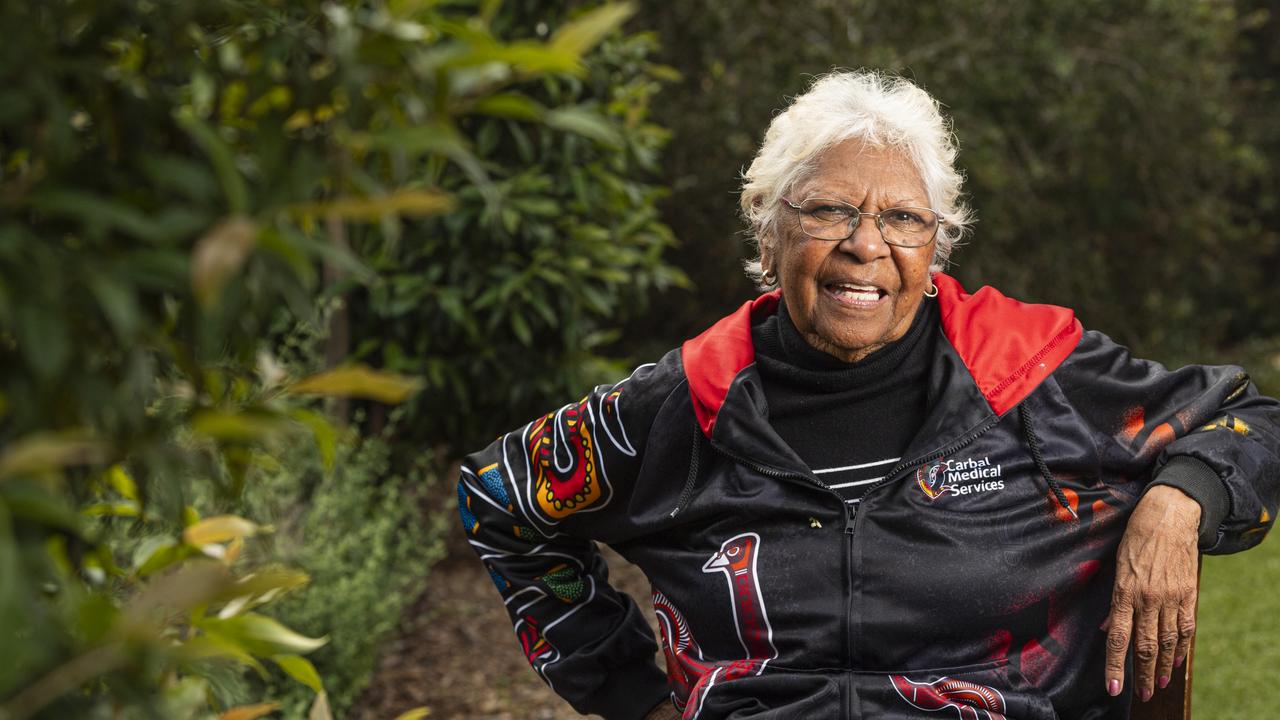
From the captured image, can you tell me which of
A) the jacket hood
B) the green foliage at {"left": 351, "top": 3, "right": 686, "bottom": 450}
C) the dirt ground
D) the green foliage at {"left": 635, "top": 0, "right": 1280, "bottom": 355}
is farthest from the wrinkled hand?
the green foliage at {"left": 635, "top": 0, "right": 1280, "bottom": 355}

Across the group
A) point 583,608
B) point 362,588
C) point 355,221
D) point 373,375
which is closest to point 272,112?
point 355,221

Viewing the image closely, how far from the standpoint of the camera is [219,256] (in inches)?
29.2

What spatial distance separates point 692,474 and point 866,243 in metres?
0.53

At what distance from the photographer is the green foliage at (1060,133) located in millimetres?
7172

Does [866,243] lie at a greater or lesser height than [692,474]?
greater

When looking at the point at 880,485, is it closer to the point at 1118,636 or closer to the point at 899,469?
the point at 899,469

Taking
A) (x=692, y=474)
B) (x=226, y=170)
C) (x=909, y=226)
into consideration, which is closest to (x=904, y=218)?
(x=909, y=226)

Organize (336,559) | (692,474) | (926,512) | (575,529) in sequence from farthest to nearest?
1. (336,559)
2. (575,529)
3. (692,474)
4. (926,512)

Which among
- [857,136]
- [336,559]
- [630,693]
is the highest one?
[857,136]

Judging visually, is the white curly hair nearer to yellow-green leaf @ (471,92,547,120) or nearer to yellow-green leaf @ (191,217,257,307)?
yellow-green leaf @ (471,92,547,120)

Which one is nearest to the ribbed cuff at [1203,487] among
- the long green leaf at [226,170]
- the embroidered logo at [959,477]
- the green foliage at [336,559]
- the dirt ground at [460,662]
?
the embroidered logo at [959,477]

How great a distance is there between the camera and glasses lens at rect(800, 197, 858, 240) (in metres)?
2.25

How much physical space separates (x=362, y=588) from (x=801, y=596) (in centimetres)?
210

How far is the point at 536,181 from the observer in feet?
15.0
